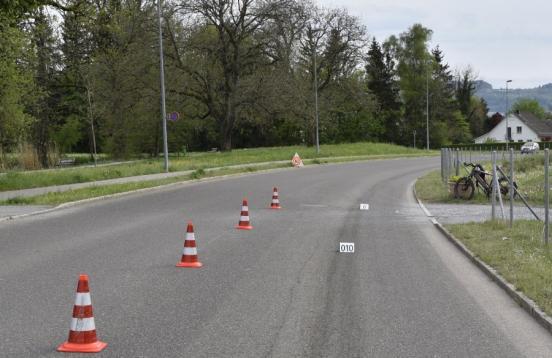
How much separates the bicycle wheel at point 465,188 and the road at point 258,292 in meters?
5.87

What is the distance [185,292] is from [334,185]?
19193 millimetres

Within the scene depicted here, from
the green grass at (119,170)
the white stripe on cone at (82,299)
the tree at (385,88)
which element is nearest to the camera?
the white stripe on cone at (82,299)

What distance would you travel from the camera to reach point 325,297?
7254mm

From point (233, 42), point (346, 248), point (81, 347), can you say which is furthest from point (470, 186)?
point (233, 42)

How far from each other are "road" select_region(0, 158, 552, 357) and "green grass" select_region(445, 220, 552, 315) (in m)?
0.30

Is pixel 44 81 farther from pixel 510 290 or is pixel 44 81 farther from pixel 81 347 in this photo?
pixel 81 347

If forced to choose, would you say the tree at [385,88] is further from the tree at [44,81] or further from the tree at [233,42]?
the tree at [44,81]

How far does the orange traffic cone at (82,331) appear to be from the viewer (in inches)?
205

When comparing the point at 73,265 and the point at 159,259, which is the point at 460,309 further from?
the point at 73,265

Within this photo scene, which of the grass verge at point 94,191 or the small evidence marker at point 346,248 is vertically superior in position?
the grass verge at point 94,191

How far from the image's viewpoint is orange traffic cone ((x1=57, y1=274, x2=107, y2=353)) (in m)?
5.21

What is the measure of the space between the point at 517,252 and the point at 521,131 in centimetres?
11693

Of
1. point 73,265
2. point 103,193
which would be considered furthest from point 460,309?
point 103,193

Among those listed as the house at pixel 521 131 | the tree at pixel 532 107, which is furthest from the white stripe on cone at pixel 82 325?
the tree at pixel 532 107
